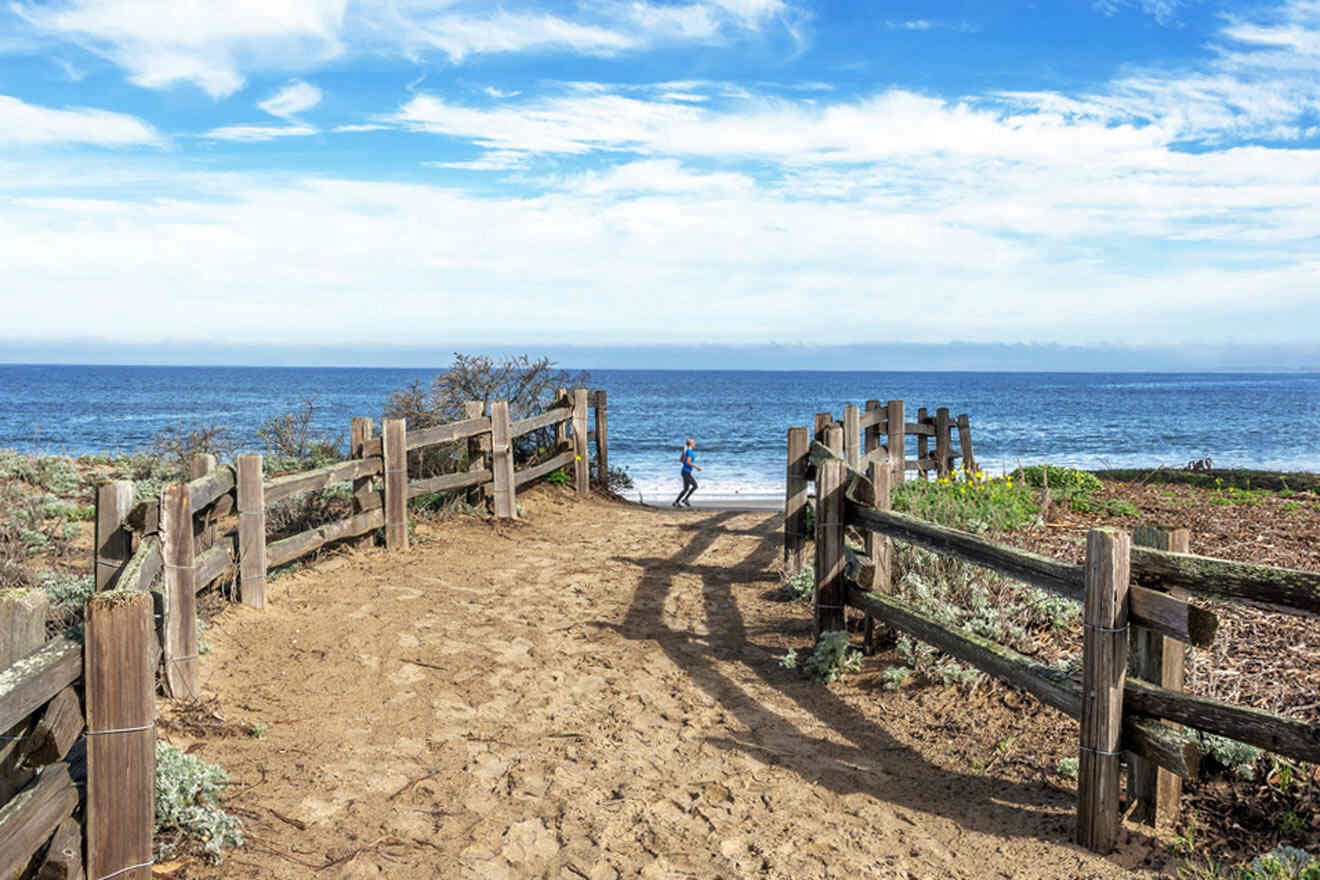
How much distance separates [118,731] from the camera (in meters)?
3.56

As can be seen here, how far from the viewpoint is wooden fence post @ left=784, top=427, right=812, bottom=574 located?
31.9ft

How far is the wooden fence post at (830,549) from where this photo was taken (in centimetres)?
743

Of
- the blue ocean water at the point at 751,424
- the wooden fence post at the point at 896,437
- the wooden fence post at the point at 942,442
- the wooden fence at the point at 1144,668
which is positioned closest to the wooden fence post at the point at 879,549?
the wooden fence at the point at 1144,668

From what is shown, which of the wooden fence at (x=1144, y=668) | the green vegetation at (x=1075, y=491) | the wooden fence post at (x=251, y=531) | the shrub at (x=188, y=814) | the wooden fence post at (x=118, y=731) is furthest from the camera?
the green vegetation at (x=1075, y=491)

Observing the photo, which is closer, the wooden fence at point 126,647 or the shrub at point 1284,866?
the wooden fence at point 126,647

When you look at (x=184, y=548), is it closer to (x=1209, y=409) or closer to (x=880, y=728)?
(x=880, y=728)

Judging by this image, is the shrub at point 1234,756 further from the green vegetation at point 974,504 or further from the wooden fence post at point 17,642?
the wooden fence post at point 17,642

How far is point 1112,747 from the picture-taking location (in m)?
4.46

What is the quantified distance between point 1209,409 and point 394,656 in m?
87.6

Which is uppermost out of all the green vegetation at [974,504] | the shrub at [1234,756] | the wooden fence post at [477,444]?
the wooden fence post at [477,444]

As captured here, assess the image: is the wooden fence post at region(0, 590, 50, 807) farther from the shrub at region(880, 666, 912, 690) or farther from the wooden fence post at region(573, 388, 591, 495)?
the wooden fence post at region(573, 388, 591, 495)

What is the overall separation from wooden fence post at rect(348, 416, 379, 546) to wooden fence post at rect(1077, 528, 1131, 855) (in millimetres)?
7749

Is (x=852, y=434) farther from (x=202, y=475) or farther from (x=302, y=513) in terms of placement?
(x=202, y=475)

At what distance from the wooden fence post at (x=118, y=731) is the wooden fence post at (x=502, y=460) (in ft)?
30.7
